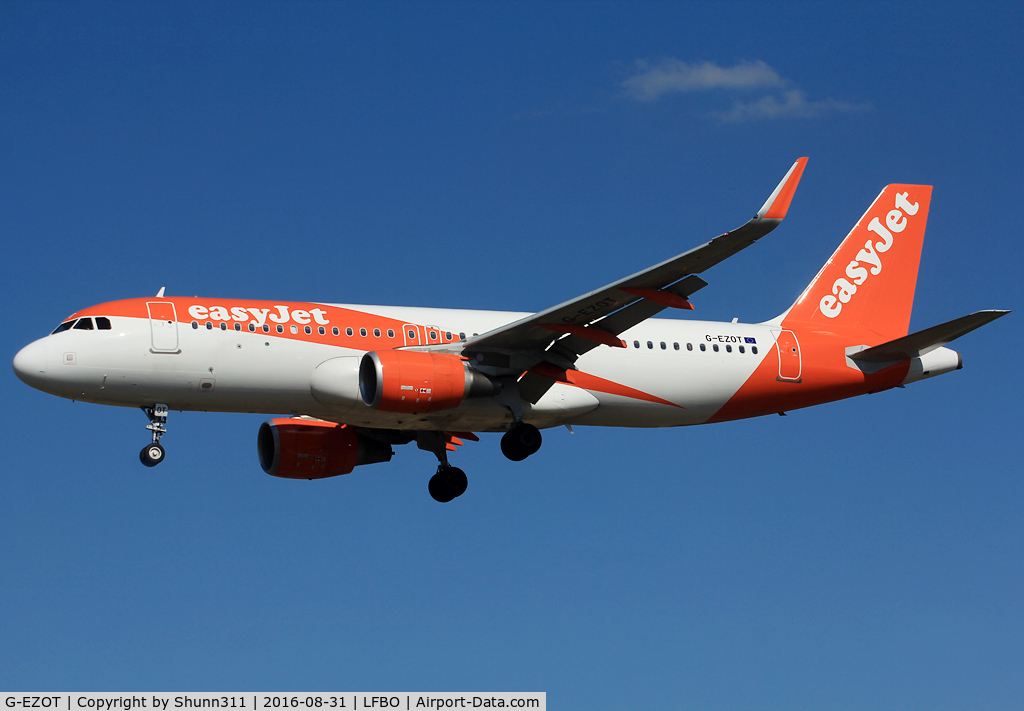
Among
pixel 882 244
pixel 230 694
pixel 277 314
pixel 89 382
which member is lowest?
pixel 230 694

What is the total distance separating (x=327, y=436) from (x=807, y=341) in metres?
13.1

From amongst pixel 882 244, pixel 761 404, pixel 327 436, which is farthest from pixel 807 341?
pixel 327 436

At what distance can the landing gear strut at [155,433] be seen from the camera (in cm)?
2811

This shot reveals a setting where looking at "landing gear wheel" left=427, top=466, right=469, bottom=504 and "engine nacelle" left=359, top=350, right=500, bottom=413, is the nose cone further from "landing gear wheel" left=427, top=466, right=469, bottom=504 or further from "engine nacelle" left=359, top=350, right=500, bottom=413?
"landing gear wheel" left=427, top=466, right=469, bottom=504

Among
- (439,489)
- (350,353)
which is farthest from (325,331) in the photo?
(439,489)

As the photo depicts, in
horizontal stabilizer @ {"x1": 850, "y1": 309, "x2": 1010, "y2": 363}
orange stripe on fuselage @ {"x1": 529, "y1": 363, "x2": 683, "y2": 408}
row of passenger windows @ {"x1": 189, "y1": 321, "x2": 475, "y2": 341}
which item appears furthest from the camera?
orange stripe on fuselage @ {"x1": 529, "y1": 363, "x2": 683, "y2": 408}

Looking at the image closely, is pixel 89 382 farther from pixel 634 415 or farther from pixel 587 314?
pixel 634 415

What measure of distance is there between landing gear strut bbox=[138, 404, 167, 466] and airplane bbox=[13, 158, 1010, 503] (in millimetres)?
32

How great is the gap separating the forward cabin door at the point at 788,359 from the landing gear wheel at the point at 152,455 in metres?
15.8

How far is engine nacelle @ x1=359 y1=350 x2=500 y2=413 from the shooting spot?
27.4m

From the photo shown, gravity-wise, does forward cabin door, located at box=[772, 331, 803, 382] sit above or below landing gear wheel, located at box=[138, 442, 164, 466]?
above

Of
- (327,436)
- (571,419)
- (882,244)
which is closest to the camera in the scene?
(571,419)

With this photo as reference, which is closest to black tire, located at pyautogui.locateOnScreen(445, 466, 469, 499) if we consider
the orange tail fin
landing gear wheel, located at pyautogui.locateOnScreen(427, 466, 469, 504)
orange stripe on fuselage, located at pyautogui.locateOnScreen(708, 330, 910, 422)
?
landing gear wheel, located at pyautogui.locateOnScreen(427, 466, 469, 504)

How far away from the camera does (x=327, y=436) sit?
33062mm
